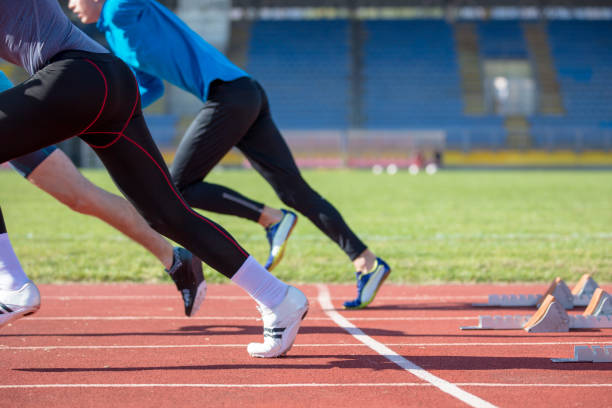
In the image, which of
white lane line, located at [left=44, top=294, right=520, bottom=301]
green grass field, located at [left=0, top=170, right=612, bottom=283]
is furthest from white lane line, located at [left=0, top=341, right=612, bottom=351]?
green grass field, located at [left=0, top=170, right=612, bottom=283]

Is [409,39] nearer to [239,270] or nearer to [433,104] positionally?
[433,104]

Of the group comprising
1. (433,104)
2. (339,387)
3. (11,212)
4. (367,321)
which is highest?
(339,387)

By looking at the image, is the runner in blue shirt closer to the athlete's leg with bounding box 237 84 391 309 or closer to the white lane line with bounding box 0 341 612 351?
the athlete's leg with bounding box 237 84 391 309

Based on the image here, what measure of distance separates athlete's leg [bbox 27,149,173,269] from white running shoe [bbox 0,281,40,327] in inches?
36.0

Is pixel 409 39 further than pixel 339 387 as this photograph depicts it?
Yes

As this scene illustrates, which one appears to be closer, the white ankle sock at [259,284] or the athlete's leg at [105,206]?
the white ankle sock at [259,284]

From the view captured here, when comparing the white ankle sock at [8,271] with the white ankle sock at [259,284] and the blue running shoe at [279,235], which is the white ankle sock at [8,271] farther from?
the blue running shoe at [279,235]

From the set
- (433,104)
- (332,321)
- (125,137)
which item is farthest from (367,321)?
(433,104)

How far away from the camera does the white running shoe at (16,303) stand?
3.04 m

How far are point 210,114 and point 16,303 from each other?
5.00ft

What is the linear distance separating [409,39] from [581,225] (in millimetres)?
31168

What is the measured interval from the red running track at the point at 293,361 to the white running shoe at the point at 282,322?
7cm

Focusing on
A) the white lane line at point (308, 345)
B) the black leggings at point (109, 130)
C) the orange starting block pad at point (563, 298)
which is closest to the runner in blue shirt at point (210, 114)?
the orange starting block pad at point (563, 298)

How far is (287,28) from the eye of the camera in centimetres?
4041
